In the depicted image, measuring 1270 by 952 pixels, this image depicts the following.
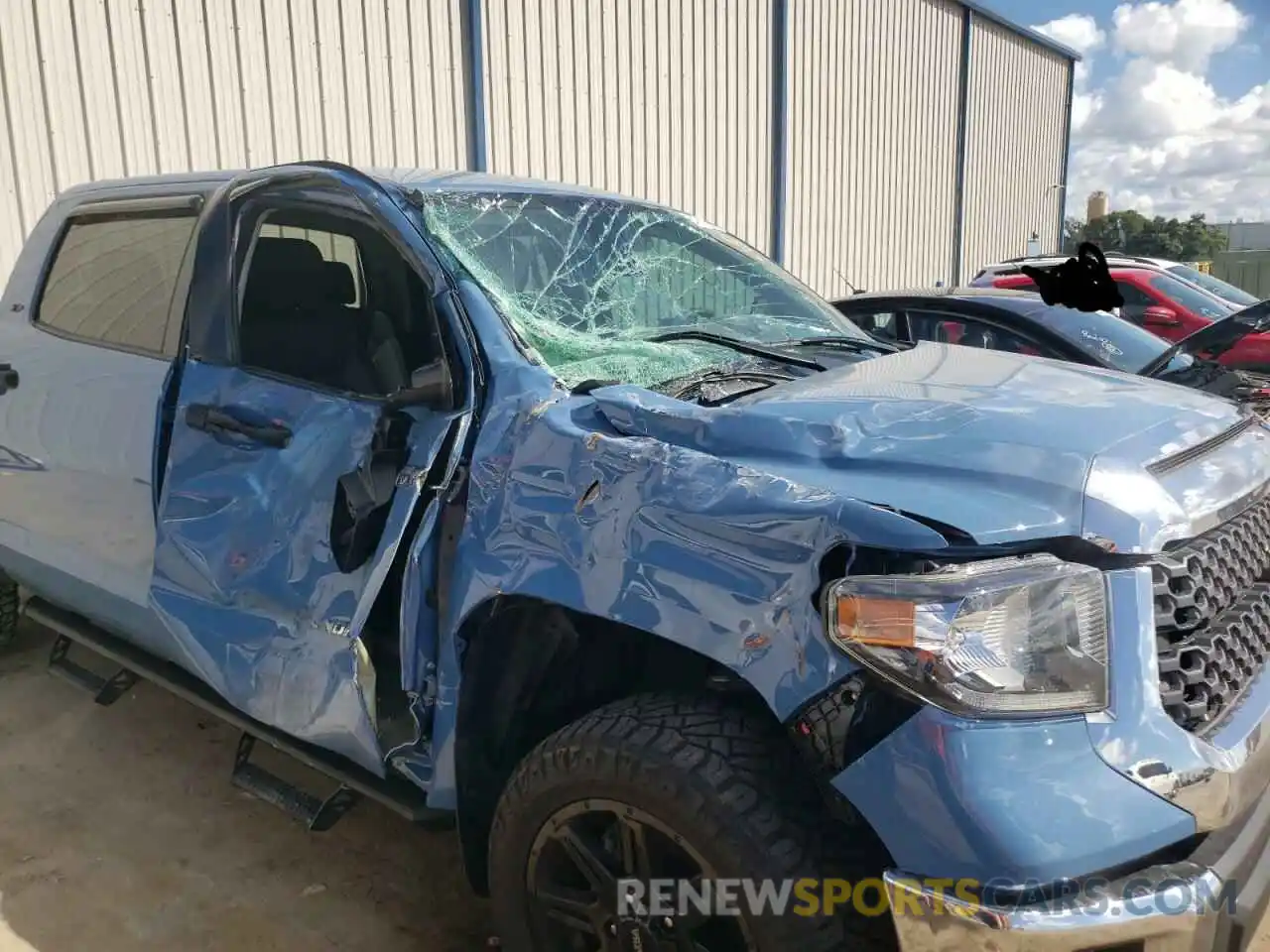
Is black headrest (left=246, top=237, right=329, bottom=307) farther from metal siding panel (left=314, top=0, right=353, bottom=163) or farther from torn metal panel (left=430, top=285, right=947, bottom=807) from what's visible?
metal siding panel (left=314, top=0, right=353, bottom=163)

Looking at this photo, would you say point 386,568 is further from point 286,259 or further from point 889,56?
point 889,56

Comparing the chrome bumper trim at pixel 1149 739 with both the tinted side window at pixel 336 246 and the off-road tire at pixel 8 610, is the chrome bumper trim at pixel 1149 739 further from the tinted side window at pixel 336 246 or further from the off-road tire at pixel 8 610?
the off-road tire at pixel 8 610

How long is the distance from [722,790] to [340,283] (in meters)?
2.23

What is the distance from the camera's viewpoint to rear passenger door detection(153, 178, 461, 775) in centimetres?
234

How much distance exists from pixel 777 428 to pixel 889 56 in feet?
45.7

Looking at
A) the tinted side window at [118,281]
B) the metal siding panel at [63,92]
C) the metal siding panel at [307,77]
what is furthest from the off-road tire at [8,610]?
the metal siding panel at [307,77]

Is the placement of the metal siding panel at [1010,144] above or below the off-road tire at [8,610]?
above

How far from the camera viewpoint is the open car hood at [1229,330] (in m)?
3.69

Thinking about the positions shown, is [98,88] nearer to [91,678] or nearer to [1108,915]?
[91,678]

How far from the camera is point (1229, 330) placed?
3828mm

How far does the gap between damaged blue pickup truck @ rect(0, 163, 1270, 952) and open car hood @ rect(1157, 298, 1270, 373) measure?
158cm

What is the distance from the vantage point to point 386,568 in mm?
2256

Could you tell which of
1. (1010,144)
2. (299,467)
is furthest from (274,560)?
(1010,144)

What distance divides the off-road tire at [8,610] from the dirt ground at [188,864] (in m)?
0.79
